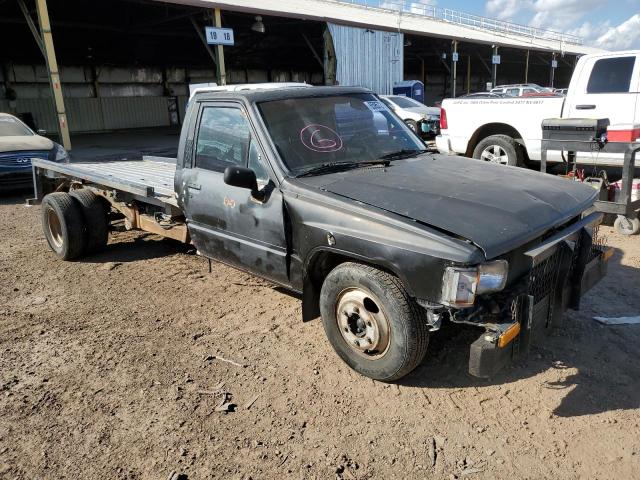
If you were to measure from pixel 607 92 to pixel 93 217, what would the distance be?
24.3 ft

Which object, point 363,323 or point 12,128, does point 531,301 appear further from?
point 12,128

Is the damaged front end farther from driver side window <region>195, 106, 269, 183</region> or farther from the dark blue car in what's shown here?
the dark blue car

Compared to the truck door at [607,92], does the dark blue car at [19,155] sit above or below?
below

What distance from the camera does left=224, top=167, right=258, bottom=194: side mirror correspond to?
3410 millimetres

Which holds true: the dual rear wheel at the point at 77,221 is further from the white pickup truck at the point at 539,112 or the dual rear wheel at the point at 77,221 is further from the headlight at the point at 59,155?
the white pickup truck at the point at 539,112

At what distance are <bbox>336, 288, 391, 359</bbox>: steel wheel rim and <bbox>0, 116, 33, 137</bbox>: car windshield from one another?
424 inches

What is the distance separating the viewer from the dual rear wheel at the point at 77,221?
5.83 meters

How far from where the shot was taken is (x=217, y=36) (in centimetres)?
1792

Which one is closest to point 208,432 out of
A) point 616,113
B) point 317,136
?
point 317,136

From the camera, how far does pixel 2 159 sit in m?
10.2

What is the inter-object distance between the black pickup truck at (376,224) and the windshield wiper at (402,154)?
2 cm

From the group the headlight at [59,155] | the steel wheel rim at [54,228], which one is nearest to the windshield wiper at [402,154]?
the steel wheel rim at [54,228]

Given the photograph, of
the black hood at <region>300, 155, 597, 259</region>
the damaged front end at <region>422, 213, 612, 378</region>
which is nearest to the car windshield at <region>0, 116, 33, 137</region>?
the black hood at <region>300, 155, 597, 259</region>

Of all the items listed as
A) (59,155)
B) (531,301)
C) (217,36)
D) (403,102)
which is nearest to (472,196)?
(531,301)
